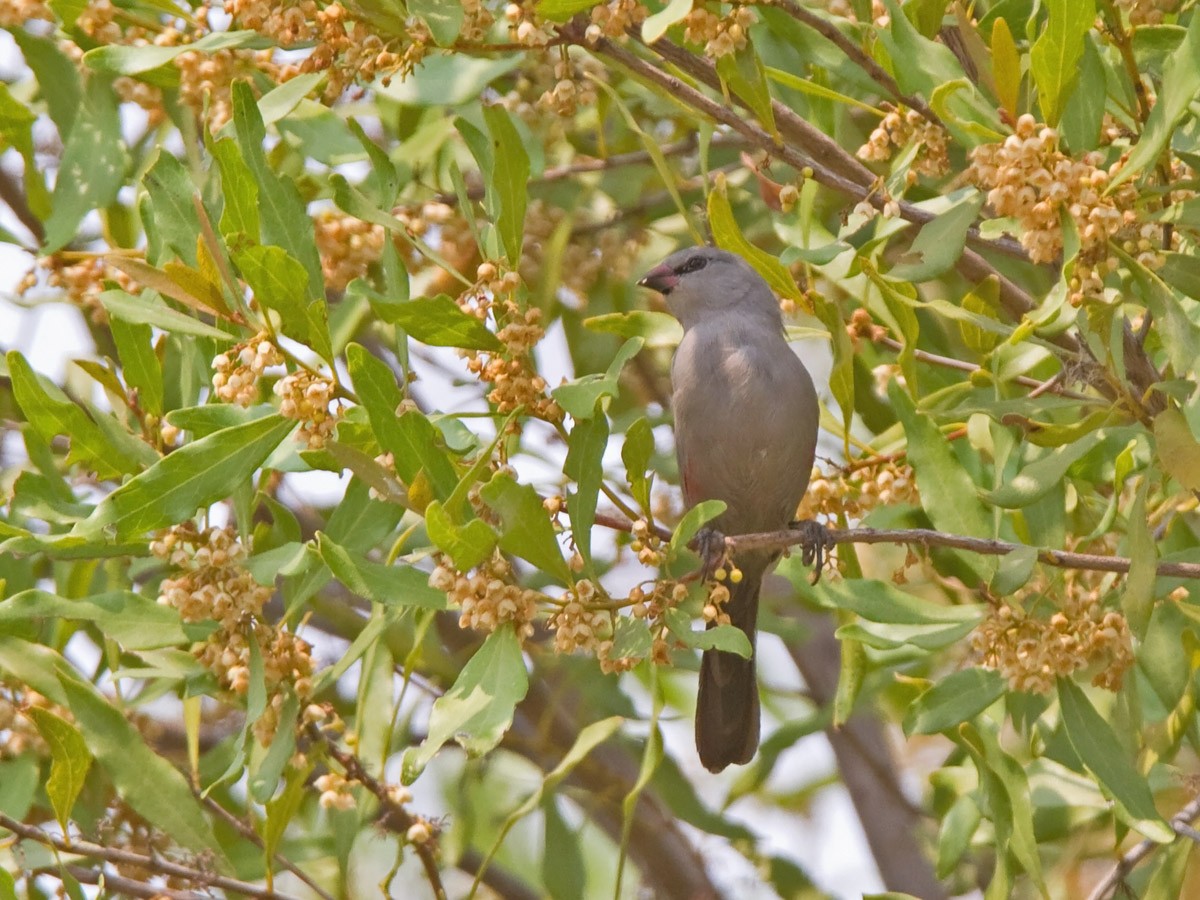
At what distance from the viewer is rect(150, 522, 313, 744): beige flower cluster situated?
Answer: 141 inches

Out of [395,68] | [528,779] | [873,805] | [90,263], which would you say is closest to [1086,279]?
[395,68]

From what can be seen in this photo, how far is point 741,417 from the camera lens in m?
5.12

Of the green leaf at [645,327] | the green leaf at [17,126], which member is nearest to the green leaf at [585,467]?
the green leaf at [645,327]

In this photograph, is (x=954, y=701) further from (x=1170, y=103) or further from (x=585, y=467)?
(x=1170, y=103)

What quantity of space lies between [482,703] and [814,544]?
1.36 meters

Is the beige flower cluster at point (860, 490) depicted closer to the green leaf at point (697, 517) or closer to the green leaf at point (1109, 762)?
the green leaf at point (1109, 762)

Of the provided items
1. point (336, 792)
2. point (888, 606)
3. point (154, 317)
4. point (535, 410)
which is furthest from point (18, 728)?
point (888, 606)

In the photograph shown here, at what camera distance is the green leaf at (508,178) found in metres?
3.49

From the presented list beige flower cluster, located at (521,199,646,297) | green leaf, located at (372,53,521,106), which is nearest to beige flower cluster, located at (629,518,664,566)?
green leaf, located at (372,53,521,106)

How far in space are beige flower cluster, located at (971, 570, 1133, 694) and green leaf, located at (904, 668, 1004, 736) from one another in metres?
0.05

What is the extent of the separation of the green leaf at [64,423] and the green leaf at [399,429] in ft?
2.63

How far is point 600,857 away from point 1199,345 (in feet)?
16.7

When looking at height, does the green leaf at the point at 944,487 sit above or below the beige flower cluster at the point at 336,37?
below

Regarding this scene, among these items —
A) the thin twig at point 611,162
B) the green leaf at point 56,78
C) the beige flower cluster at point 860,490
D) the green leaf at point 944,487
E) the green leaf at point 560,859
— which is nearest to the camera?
the green leaf at point 944,487
